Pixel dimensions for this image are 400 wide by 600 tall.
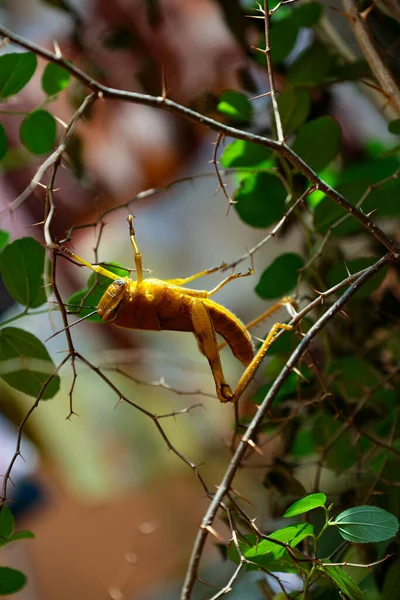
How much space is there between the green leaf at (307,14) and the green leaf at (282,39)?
1 centimetres

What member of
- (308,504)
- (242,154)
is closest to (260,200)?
(242,154)

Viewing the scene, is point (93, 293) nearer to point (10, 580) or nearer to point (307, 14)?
point (10, 580)

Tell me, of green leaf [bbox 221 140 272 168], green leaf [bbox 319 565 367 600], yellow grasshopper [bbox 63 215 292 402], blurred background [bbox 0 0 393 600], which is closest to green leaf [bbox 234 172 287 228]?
green leaf [bbox 221 140 272 168]

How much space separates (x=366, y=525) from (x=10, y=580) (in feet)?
1.02

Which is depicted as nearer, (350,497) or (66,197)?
(350,497)

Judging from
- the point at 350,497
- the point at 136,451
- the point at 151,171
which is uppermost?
the point at 151,171

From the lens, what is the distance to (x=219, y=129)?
14.8 inches

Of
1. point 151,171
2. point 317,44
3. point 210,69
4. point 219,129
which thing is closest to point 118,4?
point 210,69

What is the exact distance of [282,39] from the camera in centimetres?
64

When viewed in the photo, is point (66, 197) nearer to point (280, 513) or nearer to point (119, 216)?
point (119, 216)

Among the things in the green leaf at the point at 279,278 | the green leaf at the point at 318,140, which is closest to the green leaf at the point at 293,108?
the green leaf at the point at 318,140

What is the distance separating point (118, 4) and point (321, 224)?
2.48 ft

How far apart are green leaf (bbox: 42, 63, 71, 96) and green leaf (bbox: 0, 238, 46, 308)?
0.59 ft

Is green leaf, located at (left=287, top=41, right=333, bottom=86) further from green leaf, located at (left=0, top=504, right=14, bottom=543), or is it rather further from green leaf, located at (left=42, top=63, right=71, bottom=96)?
green leaf, located at (left=0, top=504, right=14, bottom=543)
